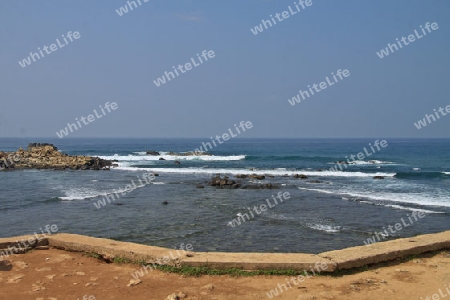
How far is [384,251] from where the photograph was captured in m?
7.02

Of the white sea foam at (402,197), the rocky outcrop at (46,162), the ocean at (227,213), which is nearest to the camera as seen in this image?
the ocean at (227,213)

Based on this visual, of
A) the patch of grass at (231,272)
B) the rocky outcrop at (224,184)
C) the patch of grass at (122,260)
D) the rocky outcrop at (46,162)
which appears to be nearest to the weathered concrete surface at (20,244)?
the patch of grass at (122,260)

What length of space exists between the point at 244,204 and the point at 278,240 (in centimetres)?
760

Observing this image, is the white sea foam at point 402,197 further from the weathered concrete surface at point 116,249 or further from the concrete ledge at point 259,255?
the weathered concrete surface at point 116,249

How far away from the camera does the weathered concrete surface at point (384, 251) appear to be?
667cm

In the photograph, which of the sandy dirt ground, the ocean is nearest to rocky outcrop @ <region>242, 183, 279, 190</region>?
the ocean

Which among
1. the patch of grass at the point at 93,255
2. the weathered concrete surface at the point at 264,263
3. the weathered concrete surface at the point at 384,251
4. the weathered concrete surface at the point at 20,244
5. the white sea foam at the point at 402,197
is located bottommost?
the white sea foam at the point at 402,197

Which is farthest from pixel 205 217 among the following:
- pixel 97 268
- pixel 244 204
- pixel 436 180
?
pixel 436 180

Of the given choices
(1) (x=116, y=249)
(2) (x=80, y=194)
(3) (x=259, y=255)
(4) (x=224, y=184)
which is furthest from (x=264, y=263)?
(4) (x=224, y=184)

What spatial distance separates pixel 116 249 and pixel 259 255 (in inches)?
107

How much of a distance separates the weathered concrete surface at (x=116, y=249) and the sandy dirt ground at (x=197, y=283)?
0.27 meters

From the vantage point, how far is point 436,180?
32000mm

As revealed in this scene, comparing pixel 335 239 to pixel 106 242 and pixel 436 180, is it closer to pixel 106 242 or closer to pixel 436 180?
pixel 106 242

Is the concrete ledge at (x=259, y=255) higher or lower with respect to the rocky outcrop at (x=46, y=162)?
lower
